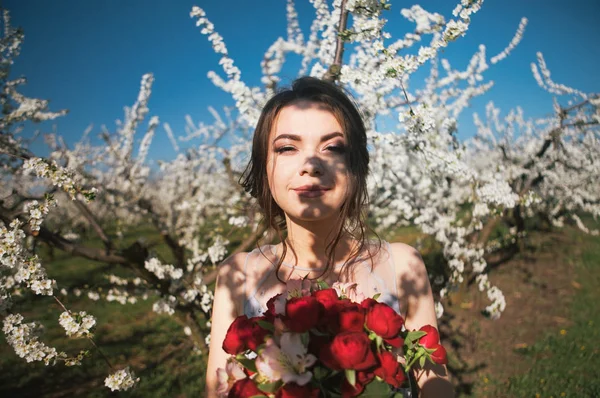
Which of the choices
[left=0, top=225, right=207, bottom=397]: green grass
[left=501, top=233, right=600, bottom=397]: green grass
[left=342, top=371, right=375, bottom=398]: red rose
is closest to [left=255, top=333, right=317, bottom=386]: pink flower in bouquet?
[left=342, top=371, right=375, bottom=398]: red rose

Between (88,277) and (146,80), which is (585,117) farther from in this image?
(88,277)

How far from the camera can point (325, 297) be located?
1.05 meters

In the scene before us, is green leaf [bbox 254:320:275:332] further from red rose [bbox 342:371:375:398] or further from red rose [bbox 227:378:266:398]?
red rose [bbox 342:371:375:398]

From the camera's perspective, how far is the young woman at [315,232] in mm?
1574

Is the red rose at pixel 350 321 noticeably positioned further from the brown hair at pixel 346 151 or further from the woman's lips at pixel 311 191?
the brown hair at pixel 346 151

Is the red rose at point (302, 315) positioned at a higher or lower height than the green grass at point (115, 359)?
lower

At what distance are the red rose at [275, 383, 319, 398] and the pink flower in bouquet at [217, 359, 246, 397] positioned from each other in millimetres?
147

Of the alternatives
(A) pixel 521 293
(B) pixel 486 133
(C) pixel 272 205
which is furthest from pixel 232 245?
(C) pixel 272 205

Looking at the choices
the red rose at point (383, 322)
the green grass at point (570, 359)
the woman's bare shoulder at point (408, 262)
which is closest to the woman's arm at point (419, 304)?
the woman's bare shoulder at point (408, 262)

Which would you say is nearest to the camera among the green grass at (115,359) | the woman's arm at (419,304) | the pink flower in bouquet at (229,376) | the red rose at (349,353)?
the red rose at (349,353)

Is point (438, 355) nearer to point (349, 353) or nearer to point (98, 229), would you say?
point (349, 353)

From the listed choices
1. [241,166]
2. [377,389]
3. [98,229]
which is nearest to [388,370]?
[377,389]

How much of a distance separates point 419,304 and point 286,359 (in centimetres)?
92

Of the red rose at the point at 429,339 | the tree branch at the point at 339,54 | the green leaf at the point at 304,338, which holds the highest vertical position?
the tree branch at the point at 339,54
